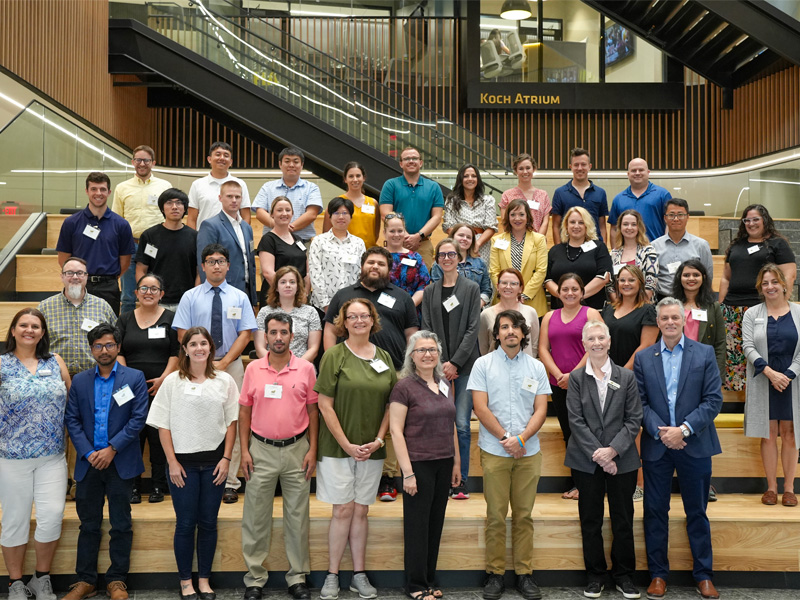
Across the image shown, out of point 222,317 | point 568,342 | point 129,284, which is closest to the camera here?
point 222,317

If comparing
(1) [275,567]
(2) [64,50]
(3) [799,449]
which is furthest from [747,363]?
(2) [64,50]

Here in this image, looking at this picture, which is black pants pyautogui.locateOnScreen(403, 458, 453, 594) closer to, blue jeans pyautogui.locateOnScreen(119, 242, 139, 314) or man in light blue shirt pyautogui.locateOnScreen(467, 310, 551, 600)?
man in light blue shirt pyautogui.locateOnScreen(467, 310, 551, 600)

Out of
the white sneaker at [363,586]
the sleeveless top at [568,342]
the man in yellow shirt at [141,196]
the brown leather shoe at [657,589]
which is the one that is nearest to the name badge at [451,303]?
the sleeveless top at [568,342]

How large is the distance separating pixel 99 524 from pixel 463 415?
85.3 inches

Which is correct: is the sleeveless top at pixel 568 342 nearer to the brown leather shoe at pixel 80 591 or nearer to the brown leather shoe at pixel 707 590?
the brown leather shoe at pixel 707 590

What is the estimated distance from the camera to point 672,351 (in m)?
4.49

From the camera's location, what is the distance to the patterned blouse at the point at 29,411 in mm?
4203

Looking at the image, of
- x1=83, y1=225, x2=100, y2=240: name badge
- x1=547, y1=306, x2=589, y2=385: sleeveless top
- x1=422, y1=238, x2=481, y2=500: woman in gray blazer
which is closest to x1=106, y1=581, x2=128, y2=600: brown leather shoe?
x1=422, y1=238, x2=481, y2=500: woman in gray blazer

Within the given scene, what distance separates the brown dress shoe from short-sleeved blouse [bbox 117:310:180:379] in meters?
3.72

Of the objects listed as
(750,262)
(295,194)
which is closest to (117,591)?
(295,194)

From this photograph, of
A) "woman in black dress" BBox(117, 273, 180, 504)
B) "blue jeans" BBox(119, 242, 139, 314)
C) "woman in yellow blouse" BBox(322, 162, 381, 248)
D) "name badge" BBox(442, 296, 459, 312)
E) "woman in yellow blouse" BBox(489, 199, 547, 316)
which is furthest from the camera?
"woman in yellow blouse" BBox(322, 162, 381, 248)

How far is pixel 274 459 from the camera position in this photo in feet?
14.0

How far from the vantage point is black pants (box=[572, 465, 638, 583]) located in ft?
14.1

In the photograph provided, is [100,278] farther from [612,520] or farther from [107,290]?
[612,520]
